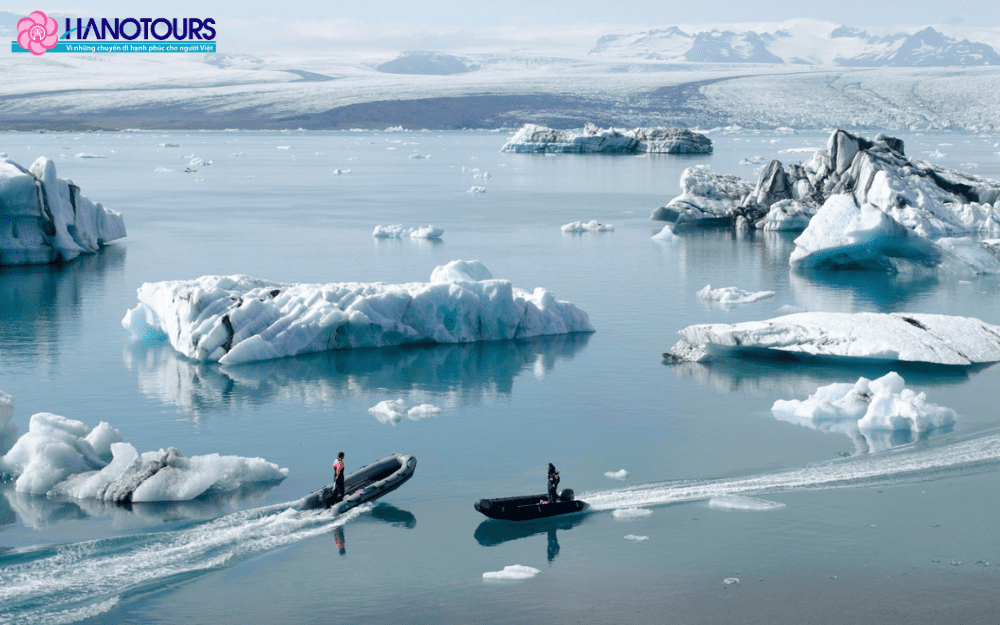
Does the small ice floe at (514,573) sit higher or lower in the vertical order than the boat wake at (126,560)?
lower

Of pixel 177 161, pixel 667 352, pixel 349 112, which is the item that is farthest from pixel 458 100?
pixel 667 352

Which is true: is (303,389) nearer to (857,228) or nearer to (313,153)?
(857,228)

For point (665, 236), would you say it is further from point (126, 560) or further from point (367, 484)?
point (126, 560)

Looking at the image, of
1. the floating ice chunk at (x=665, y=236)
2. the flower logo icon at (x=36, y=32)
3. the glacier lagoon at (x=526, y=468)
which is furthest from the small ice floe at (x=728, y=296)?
the flower logo icon at (x=36, y=32)

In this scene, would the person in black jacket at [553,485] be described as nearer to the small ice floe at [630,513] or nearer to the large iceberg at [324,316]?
the small ice floe at [630,513]

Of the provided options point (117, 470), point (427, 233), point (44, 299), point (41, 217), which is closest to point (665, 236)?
point (427, 233)

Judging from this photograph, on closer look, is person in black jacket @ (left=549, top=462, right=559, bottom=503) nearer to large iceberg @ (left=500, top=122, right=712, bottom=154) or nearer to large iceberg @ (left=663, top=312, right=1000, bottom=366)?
large iceberg @ (left=663, top=312, right=1000, bottom=366)
